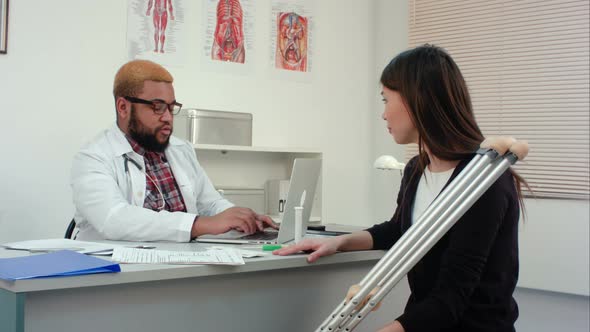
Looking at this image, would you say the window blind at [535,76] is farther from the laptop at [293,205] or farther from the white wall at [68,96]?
the laptop at [293,205]

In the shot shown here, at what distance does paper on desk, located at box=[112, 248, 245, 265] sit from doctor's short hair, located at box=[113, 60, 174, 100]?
97 cm

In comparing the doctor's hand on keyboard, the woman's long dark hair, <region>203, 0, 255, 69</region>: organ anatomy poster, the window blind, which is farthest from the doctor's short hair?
the window blind

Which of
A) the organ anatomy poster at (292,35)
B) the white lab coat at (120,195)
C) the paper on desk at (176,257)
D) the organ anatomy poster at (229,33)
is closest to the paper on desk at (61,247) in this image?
the paper on desk at (176,257)

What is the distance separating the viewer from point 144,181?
246 centimetres

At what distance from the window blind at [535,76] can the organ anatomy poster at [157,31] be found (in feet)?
5.66

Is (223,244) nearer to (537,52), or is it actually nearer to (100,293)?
(100,293)

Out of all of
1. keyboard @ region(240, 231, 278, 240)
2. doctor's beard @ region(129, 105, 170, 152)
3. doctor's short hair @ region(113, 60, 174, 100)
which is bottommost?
keyboard @ region(240, 231, 278, 240)

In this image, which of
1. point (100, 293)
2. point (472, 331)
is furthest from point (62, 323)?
point (472, 331)

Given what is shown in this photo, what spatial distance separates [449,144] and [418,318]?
17.8 inches

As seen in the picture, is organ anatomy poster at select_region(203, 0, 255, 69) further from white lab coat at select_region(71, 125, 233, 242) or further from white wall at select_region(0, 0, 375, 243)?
white lab coat at select_region(71, 125, 233, 242)

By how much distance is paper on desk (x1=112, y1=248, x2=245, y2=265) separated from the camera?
5.20 feet

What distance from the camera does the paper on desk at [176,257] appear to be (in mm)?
1584

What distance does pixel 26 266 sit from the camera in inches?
55.5

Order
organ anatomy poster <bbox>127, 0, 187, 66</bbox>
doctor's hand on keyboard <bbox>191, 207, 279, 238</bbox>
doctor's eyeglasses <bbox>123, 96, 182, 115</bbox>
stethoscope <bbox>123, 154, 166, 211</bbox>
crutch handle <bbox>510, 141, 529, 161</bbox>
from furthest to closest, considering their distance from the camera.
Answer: organ anatomy poster <bbox>127, 0, 187, 66</bbox>, doctor's eyeglasses <bbox>123, 96, 182, 115</bbox>, stethoscope <bbox>123, 154, 166, 211</bbox>, doctor's hand on keyboard <bbox>191, 207, 279, 238</bbox>, crutch handle <bbox>510, 141, 529, 161</bbox>
